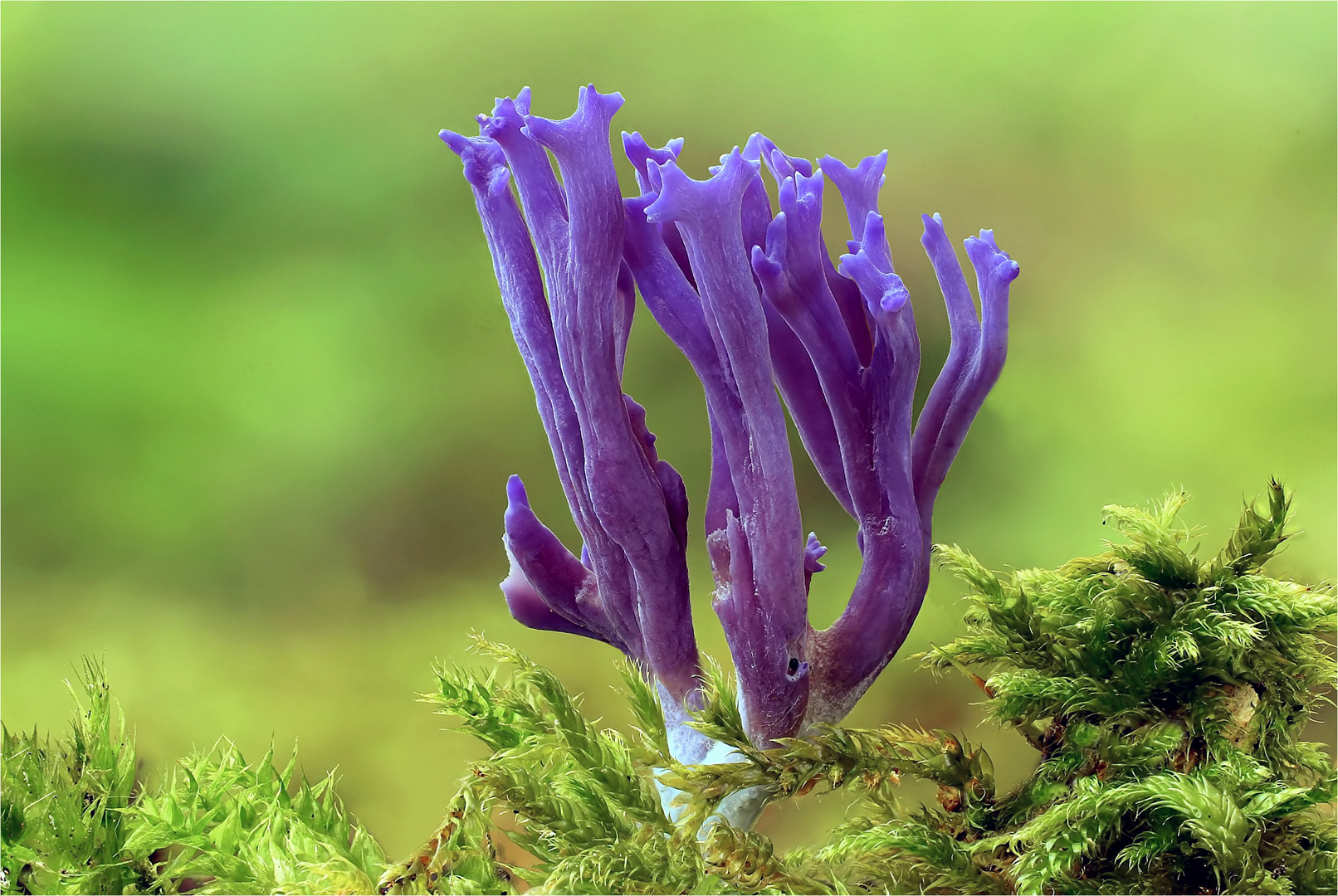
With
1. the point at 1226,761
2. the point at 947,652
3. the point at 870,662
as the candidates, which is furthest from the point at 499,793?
the point at 1226,761

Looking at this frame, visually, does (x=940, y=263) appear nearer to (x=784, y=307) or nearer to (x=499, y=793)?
(x=784, y=307)

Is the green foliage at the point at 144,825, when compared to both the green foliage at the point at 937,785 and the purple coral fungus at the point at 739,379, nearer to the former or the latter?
the green foliage at the point at 937,785

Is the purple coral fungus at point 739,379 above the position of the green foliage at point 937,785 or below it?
above

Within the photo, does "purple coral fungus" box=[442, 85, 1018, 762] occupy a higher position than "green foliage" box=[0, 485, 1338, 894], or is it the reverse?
"purple coral fungus" box=[442, 85, 1018, 762]

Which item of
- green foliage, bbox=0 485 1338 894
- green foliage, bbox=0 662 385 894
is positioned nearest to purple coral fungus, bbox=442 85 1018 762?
green foliage, bbox=0 485 1338 894

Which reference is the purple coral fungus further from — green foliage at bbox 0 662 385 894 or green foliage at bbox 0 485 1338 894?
green foliage at bbox 0 662 385 894

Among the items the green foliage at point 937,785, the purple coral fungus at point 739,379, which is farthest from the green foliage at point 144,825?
the purple coral fungus at point 739,379
